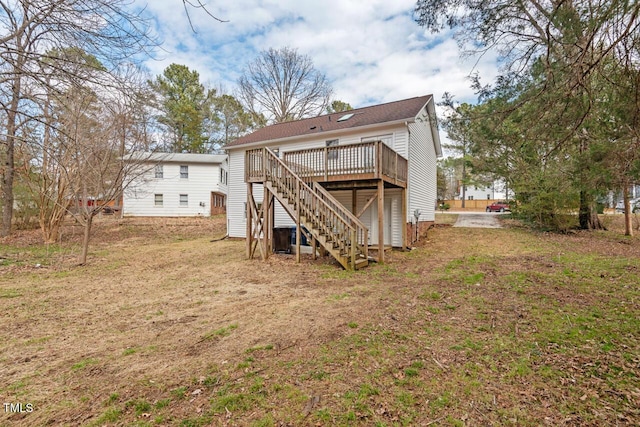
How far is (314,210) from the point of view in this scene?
351 inches

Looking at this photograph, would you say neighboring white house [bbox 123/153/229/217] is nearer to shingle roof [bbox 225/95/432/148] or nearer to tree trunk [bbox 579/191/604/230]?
shingle roof [bbox 225/95/432/148]

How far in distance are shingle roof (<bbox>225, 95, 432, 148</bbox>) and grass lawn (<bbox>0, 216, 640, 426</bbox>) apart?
6548 mm

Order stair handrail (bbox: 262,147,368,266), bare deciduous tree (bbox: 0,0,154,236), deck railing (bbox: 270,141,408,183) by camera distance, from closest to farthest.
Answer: bare deciduous tree (bbox: 0,0,154,236)
stair handrail (bbox: 262,147,368,266)
deck railing (bbox: 270,141,408,183)

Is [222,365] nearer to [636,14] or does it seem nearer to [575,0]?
[636,14]

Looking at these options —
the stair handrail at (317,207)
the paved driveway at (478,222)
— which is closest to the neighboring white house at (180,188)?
the stair handrail at (317,207)

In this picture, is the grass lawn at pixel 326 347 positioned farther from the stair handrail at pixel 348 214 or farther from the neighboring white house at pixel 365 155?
the neighboring white house at pixel 365 155

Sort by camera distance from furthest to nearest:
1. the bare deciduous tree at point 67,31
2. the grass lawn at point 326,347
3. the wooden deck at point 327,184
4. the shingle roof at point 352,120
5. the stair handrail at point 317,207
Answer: the shingle roof at point 352,120
the wooden deck at point 327,184
the stair handrail at point 317,207
the bare deciduous tree at point 67,31
the grass lawn at point 326,347

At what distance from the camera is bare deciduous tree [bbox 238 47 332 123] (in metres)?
24.9

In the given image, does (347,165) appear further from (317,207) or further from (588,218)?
(588,218)

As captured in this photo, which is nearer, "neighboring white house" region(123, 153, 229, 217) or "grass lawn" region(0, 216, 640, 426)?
"grass lawn" region(0, 216, 640, 426)

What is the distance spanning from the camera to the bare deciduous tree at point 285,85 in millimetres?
24875

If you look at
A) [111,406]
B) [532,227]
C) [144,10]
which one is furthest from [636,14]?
[532,227]

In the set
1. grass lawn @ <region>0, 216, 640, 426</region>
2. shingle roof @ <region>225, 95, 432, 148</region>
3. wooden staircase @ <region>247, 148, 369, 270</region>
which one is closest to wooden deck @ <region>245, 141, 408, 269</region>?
wooden staircase @ <region>247, 148, 369, 270</region>

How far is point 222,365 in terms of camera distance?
10.6ft
